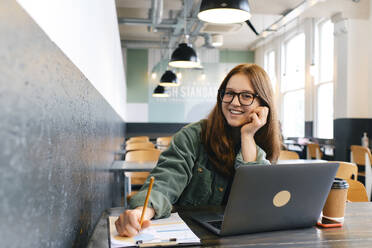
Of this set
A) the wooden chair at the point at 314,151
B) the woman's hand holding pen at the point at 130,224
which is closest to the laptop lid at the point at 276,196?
the woman's hand holding pen at the point at 130,224

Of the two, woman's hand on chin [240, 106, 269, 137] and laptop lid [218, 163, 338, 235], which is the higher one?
woman's hand on chin [240, 106, 269, 137]

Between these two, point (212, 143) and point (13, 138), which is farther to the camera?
point (212, 143)

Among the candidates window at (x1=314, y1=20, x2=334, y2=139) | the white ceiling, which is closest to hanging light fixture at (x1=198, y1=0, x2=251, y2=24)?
the white ceiling

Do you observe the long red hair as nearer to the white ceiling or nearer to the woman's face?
the woman's face

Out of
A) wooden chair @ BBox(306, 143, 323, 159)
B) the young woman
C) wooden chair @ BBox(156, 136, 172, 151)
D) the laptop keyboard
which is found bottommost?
wooden chair @ BBox(306, 143, 323, 159)

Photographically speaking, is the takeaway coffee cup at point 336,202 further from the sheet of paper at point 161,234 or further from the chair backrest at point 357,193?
the chair backrest at point 357,193

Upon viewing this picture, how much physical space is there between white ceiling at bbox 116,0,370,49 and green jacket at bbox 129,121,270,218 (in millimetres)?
5170

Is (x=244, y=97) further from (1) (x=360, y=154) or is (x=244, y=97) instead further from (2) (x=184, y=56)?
(1) (x=360, y=154)

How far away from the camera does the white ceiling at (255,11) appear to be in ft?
21.3

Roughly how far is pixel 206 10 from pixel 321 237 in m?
1.98

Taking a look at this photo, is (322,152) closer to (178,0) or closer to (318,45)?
(318,45)

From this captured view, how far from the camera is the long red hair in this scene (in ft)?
5.74

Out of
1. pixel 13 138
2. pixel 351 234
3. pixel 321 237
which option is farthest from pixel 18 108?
pixel 351 234

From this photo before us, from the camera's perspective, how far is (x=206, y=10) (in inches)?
107
